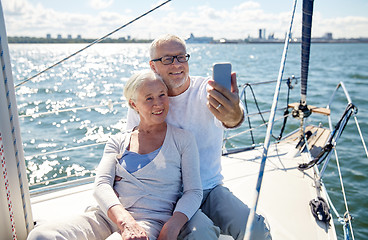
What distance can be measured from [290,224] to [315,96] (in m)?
7.89

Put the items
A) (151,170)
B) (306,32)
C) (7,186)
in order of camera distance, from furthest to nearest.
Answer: (306,32)
(151,170)
(7,186)

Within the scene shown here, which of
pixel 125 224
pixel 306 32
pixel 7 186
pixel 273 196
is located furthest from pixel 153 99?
pixel 306 32

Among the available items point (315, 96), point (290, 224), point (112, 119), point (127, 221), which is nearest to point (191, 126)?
point (127, 221)

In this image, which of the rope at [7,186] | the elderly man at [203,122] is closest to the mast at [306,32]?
the elderly man at [203,122]

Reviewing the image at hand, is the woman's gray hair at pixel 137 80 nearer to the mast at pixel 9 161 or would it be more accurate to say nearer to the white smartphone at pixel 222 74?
the white smartphone at pixel 222 74

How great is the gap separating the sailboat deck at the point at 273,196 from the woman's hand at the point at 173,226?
1.07ft

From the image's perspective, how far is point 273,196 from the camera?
200 cm

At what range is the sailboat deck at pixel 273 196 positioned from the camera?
169 centimetres

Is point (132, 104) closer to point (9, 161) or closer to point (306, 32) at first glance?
point (9, 161)

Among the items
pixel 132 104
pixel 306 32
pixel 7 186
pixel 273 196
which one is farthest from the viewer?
pixel 306 32

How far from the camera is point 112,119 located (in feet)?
22.1

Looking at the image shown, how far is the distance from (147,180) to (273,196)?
100 cm

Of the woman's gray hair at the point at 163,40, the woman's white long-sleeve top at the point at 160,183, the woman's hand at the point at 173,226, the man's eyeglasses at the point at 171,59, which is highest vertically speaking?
the woman's gray hair at the point at 163,40

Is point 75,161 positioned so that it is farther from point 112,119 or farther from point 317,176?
point 317,176
